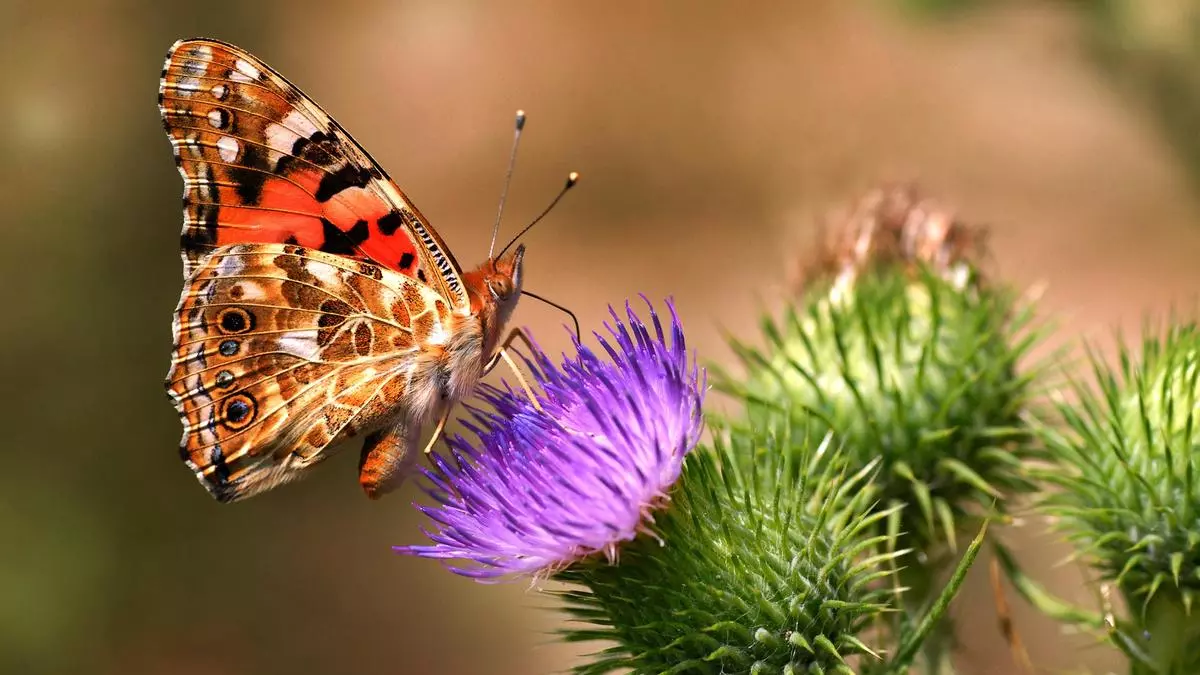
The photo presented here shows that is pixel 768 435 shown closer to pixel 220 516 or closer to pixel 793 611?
pixel 793 611

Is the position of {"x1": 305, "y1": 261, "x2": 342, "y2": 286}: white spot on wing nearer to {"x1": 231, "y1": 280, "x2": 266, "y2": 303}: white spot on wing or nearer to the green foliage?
{"x1": 231, "y1": 280, "x2": 266, "y2": 303}: white spot on wing

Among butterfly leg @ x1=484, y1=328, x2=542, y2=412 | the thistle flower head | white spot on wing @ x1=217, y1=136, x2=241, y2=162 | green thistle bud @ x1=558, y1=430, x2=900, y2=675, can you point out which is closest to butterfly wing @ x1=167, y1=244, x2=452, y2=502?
butterfly leg @ x1=484, y1=328, x2=542, y2=412

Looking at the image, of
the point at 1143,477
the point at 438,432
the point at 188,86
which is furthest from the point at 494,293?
the point at 1143,477

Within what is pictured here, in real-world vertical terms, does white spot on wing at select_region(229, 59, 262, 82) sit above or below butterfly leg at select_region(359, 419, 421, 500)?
above

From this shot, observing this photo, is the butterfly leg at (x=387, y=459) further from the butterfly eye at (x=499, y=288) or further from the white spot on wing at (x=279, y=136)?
the white spot on wing at (x=279, y=136)

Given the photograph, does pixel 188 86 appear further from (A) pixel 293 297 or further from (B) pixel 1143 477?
(B) pixel 1143 477

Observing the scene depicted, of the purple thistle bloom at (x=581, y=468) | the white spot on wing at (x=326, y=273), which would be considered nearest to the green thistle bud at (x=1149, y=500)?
the purple thistle bloom at (x=581, y=468)
